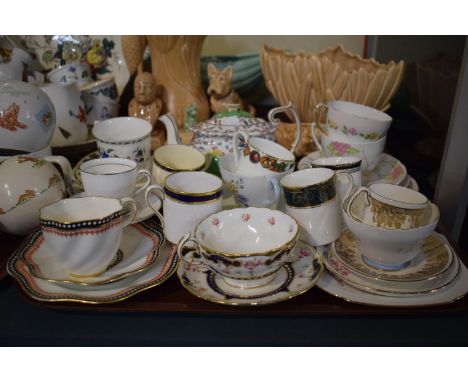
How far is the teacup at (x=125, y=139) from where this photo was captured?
961 mm

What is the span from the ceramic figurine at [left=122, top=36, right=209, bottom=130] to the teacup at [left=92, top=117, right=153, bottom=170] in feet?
0.74

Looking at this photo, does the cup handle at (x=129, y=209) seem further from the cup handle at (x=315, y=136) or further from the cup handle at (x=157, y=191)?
the cup handle at (x=315, y=136)

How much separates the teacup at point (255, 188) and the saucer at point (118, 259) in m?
0.16

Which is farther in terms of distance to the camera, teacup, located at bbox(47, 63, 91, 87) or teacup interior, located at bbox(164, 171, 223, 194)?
teacup, located at bbox(47, 63, 91, 87)

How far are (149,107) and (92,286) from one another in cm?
62

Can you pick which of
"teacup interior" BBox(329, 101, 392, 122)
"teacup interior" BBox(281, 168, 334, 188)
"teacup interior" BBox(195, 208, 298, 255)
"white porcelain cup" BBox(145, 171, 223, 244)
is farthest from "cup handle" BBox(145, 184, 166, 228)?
"teacup interior" BBox(329, 101, 392, 122)

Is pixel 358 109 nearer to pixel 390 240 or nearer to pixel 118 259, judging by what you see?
pixel 390 240

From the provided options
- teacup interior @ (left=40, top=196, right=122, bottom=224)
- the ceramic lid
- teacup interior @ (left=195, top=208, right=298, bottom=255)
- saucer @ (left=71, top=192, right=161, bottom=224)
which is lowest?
saucer @ (left=71, top=192, right=161, bottom=224)

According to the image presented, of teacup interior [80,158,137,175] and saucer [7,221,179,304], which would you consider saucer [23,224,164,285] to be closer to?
saucer [7,221,179,304]

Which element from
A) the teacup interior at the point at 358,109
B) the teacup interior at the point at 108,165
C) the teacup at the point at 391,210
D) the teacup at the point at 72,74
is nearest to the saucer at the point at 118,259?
the teacup interior at the point at 108,165

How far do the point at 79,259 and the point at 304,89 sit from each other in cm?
70

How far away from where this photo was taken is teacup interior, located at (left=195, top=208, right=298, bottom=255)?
2.41 ft

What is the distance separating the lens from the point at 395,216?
2.41ft

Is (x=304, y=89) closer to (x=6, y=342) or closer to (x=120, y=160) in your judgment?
(x=120, y=160)
